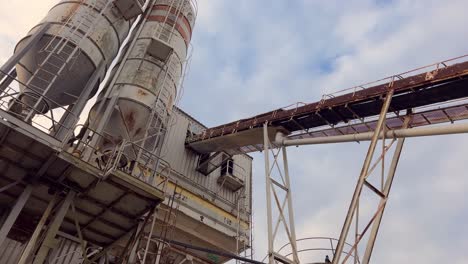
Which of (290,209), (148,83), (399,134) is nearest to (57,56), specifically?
(148,83)

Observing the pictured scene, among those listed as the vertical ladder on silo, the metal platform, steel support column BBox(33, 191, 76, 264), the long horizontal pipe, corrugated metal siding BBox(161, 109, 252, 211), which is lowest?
steel support column BBox(33, 191, 76, 264)

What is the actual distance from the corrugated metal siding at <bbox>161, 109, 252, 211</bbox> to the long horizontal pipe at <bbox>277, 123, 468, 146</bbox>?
698 centimetres

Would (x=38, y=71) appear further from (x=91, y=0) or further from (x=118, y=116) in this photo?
(x=91, y=0)

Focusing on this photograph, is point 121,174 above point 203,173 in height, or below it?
below

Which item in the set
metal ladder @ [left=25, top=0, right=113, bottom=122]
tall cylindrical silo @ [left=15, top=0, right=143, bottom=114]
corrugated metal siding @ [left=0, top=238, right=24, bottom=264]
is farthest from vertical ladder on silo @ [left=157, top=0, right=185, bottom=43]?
corrugated metal siding @ [left=0, top=238, right=24, bottom=264]

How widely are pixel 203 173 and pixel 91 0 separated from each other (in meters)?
11.4

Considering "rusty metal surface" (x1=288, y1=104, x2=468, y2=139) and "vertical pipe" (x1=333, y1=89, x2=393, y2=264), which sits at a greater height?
"rusty metal surface" (x1=288, y1=104, x2=468, y2=139)

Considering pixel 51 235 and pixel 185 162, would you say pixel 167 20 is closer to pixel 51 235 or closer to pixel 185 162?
pixel 185 162

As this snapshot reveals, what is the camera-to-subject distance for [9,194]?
1061cm

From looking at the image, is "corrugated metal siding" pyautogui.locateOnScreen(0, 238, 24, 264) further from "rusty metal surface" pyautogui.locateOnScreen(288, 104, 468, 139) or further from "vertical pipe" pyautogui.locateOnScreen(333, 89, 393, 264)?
"rusty metal surface" pyautogui.locateOnScreen(288, 104, 468, 139)

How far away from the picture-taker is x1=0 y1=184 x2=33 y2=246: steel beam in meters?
8.98

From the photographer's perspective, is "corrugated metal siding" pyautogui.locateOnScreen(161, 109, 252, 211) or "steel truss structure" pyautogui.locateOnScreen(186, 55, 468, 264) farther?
"corrugated metal siding" pyautogui.locateOnScreen(161, 109, 252, 211)

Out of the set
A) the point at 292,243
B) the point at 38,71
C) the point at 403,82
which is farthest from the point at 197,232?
the point at 403,82

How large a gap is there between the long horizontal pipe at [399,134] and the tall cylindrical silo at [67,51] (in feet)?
27.9
